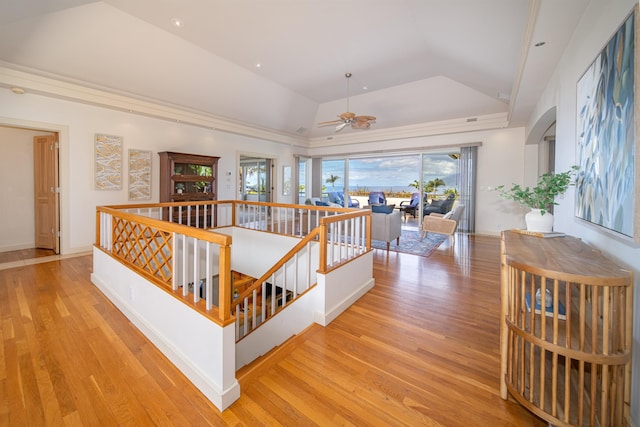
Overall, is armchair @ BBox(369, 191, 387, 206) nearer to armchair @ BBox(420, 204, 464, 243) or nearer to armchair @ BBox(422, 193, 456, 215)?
armchair @ BBox(422, 193, 456, 215)

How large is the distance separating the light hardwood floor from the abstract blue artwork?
128 cm

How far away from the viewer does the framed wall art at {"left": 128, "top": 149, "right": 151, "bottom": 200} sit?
204 inches

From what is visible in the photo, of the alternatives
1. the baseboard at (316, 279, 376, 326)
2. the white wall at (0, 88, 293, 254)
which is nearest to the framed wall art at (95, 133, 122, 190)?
the white wall at (0, 88, 293, 254)

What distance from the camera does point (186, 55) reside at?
448cm

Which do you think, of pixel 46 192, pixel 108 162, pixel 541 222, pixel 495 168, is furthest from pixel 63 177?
pixel 495 168

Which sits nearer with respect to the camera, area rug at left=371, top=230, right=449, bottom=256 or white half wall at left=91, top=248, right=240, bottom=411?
white half wall at left=91, top=248, right=240, bottom=411

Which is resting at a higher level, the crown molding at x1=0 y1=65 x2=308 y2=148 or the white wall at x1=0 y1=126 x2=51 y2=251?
the crown molding at x1=0 y1=65 x2=308 y2=148

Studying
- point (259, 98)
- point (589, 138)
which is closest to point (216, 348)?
point (589, 138)

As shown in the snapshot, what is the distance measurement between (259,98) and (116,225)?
4296 millimetres

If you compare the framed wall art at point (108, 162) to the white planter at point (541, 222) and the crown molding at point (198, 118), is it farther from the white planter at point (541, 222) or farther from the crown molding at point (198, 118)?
the white planter at point (541, 222)

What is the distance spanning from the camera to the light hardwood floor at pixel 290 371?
1.50 m

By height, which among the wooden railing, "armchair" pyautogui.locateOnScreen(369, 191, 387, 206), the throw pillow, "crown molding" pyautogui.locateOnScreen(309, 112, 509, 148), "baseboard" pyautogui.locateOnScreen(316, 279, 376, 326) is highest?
"crown molding" pyautogui.locateOnScreen(309, 112, 509, 148)

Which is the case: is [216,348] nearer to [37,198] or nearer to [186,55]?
[186,55]

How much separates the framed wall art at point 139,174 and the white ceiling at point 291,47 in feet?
3.76
